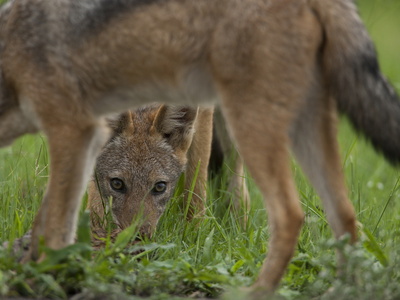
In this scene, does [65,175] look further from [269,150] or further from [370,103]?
[370,103]

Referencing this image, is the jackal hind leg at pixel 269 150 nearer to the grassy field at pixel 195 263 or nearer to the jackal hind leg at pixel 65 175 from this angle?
the grassy field at pixel 195 263

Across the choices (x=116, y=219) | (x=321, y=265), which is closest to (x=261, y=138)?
(x=321, y=265)

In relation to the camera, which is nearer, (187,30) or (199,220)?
(187,30)

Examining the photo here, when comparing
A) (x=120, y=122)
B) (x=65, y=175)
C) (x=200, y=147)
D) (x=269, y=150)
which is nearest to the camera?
(x=269, y=150)

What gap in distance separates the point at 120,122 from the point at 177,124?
53 cm

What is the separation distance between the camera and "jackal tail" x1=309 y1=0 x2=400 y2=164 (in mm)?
3693

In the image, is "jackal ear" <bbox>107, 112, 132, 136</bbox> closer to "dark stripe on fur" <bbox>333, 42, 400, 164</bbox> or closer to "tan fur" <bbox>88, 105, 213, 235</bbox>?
"tan fur" <bbox>88, 105, 213, 235</bbox>

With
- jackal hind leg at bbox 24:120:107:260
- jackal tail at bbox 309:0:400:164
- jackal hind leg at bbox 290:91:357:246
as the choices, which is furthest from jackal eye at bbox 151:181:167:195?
jackal tail at bbox 309:0:400:164

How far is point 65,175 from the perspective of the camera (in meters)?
3.87

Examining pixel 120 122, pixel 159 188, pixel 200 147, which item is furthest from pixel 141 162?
pixel 200 147

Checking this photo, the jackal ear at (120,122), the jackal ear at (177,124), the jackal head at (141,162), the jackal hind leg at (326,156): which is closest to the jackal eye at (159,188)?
the jackal head at (141,162)

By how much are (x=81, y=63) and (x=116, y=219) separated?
6.39ft

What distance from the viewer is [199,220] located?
17.8ft

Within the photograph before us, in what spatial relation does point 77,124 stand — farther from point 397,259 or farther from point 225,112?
point 397,259
